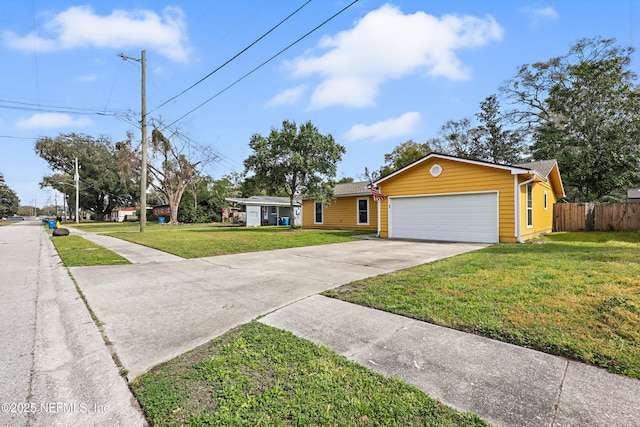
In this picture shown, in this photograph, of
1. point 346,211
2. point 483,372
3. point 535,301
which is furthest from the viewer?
point 346,211

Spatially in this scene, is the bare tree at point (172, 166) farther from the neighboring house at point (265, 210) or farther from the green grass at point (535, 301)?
the green grass at point (535, 301)

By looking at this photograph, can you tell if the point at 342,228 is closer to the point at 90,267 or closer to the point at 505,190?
the point at 505,190

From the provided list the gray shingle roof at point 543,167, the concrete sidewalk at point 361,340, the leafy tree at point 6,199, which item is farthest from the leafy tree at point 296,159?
the leafy tree at point 6,199

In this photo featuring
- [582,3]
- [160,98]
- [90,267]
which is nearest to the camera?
[582,3]

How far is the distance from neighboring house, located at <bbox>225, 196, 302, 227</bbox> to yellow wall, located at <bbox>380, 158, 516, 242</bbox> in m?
12.7

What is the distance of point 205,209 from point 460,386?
36.1 metres

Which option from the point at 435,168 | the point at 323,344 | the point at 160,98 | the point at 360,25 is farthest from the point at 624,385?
the point at 160,98

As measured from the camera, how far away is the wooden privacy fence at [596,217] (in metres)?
13.8

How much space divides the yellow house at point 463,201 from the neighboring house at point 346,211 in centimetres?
406

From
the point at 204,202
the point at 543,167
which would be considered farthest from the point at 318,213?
the point at 204,202

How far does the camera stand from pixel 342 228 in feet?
63.7

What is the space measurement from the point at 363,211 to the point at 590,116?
1715cm

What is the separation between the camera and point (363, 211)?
60.2 ft

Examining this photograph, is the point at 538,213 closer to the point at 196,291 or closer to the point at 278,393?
the point at 196,291
